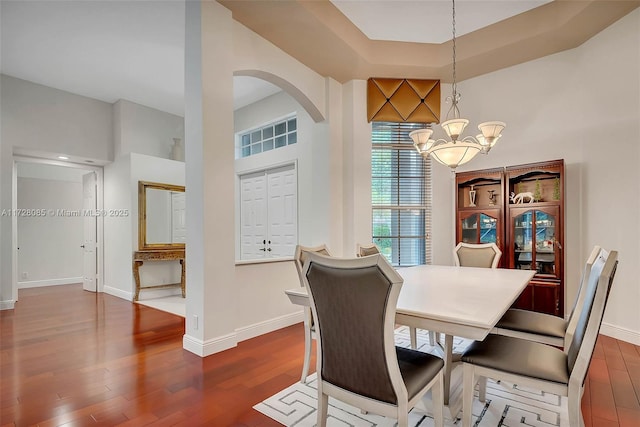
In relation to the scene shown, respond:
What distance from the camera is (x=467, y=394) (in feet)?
5.25

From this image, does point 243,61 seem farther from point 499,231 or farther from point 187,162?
point 499,231

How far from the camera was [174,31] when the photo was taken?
11.9 feet

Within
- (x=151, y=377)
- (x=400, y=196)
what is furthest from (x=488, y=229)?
(x=151, y=377)

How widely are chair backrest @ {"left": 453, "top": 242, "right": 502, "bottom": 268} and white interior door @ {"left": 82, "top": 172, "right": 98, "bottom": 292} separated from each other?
19.4 ft

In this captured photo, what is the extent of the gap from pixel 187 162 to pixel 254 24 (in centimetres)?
152

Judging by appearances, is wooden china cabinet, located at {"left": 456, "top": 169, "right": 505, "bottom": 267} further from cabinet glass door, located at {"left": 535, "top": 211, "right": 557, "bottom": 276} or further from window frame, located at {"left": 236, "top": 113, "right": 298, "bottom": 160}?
window frame, located at {"left": 236, "top": 113, "right": 298, "bottom": 160}

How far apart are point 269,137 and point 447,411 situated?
4.64 m

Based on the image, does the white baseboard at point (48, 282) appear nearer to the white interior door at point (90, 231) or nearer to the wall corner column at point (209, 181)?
the white interior door at point (90, 231)

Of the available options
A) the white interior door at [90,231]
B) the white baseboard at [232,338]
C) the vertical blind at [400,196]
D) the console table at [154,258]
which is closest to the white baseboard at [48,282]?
the white interior door at [90,231]

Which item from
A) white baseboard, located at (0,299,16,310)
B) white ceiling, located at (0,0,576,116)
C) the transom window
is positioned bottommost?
white baseboard, located at (0,299,16,310)

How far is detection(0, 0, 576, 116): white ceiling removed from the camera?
129 inches

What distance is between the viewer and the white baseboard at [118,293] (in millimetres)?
5141

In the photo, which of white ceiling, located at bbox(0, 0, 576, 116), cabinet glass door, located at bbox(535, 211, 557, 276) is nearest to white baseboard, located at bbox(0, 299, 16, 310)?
white ceiling, located at bbox(0, 0, 576, 116)

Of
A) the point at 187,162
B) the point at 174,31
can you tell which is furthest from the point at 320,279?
the point at 174,31
